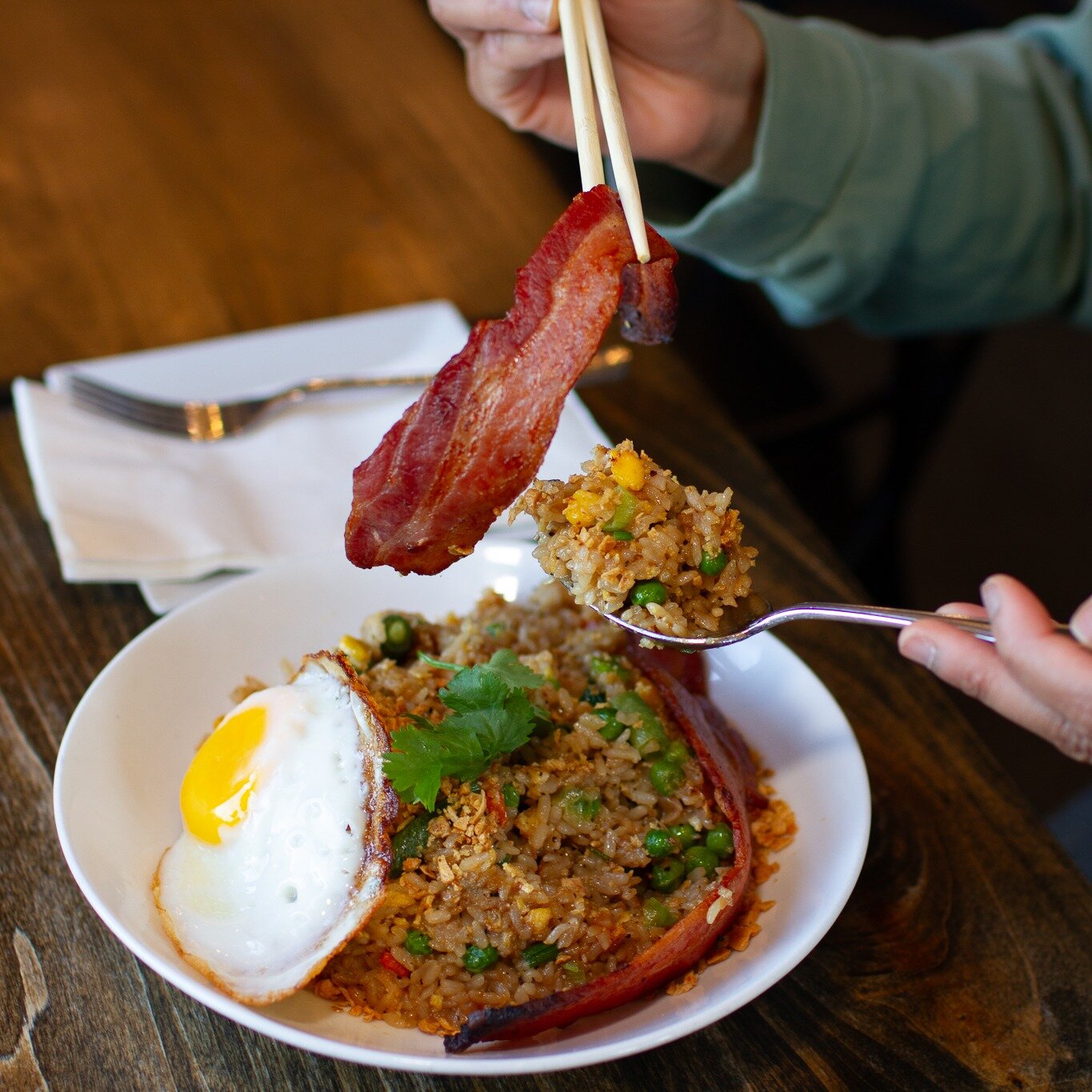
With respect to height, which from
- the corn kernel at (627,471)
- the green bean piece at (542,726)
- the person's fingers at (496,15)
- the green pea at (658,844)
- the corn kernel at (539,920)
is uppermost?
the person's fingers at (496,15)

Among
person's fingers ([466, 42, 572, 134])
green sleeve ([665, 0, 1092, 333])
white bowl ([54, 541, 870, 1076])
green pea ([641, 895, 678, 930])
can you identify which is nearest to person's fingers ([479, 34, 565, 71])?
person's fingers ([466, 42, 572, 134])

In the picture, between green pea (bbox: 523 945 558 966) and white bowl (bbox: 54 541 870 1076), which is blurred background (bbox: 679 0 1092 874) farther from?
green pea (bbox: 523 945 558 966)

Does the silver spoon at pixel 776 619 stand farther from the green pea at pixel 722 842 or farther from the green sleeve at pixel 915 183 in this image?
the green sleeve at pixel 915 183

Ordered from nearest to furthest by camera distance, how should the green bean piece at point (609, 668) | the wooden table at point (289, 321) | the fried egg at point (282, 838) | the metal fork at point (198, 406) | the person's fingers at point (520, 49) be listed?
the fried egg at point (282, 838)
the wooden table at point (289, 321)
the green bean piece at point (609, 668)
the person's fingers at point (520, 49)
the metal fork at point (198, 406)

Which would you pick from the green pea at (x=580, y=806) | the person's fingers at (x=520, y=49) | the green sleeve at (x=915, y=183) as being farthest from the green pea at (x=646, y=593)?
the green sleeve at (x=915, y=183)

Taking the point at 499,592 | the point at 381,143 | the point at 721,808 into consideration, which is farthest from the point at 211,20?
the point at 721,808

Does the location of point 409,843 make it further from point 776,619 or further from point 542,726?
point 776,619
